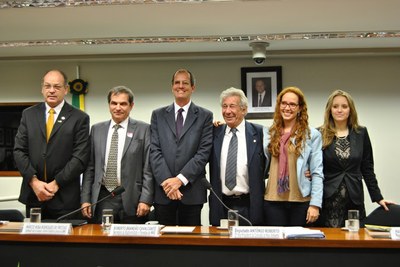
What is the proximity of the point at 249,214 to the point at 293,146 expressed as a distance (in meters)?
0.55

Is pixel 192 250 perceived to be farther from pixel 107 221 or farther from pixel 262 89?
pixel 262 89

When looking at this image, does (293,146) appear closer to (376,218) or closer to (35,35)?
(376,218)

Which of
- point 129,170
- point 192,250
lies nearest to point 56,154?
point 129,170

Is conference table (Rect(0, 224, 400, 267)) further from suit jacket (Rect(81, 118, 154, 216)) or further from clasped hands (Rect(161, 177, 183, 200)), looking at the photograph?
suit jacket (Rect(81, 118, 154, 216))

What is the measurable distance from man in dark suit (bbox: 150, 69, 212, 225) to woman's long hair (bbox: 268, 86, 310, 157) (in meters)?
0.45

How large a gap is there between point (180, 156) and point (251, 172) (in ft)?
1.62

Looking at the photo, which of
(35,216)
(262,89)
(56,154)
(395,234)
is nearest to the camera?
(395,234)

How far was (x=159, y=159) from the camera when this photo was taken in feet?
10.6

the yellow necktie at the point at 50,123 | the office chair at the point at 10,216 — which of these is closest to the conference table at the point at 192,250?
the office chair at the point at 10,216

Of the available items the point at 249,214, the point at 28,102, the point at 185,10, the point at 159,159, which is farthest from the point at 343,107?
the point at 28,102

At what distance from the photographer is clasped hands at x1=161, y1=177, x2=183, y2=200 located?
3.11 m

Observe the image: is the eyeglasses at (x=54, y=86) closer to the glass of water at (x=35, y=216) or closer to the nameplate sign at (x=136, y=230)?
the glass of water at (x=35, y=216)

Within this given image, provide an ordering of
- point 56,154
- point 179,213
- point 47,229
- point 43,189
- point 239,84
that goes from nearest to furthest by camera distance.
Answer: point 47,229 < point 43,189 < point 56,154 < point 179,213 < point 239,84

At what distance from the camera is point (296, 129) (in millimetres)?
3162
